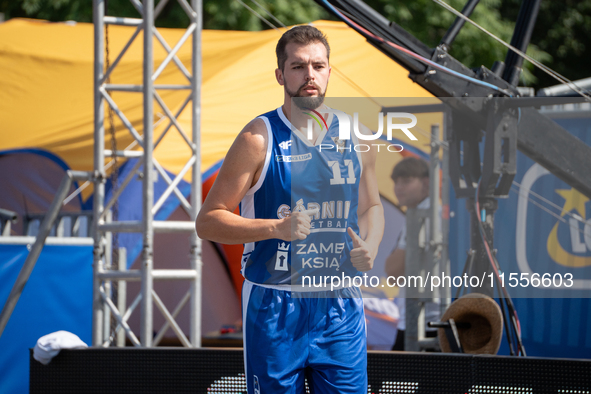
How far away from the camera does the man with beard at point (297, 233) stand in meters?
2.05

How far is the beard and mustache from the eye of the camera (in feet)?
7.00

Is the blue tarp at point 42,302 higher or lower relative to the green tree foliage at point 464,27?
lower

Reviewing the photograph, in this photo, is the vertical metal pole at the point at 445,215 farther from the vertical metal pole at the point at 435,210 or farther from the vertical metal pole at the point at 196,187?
the vertical metal pole at the point at 196,187

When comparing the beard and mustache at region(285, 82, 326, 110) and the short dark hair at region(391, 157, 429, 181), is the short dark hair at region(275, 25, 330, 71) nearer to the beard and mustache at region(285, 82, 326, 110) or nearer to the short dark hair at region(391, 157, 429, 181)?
the beard and mustache at region(285, 82, 326, 110)

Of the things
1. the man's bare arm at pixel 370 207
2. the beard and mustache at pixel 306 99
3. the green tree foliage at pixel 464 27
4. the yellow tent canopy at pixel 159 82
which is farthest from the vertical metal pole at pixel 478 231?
the green tree foliage at pixel 464 27

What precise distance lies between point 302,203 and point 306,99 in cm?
33

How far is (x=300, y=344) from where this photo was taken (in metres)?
2.05

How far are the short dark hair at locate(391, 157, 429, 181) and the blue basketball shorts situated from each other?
842mm

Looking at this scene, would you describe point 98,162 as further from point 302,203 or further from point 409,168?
point 302,203

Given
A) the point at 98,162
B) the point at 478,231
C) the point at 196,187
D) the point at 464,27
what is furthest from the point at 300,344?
the point at 464,27

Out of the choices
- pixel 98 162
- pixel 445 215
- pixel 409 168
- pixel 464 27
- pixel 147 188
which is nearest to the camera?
pixel 409 168

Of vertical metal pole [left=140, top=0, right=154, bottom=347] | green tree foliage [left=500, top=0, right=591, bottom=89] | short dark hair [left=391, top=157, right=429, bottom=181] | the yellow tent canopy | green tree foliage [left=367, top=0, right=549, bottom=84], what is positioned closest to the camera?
short dark hair [left=391, top=157, right=429, bottom=181]

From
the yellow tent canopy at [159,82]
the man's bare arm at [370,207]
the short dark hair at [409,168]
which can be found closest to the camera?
the man's bare arm at [370,207]

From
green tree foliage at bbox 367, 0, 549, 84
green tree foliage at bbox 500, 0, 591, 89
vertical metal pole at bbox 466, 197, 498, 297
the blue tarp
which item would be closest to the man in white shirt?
vertical metal pole at bbox 466, 197, 498, 297
